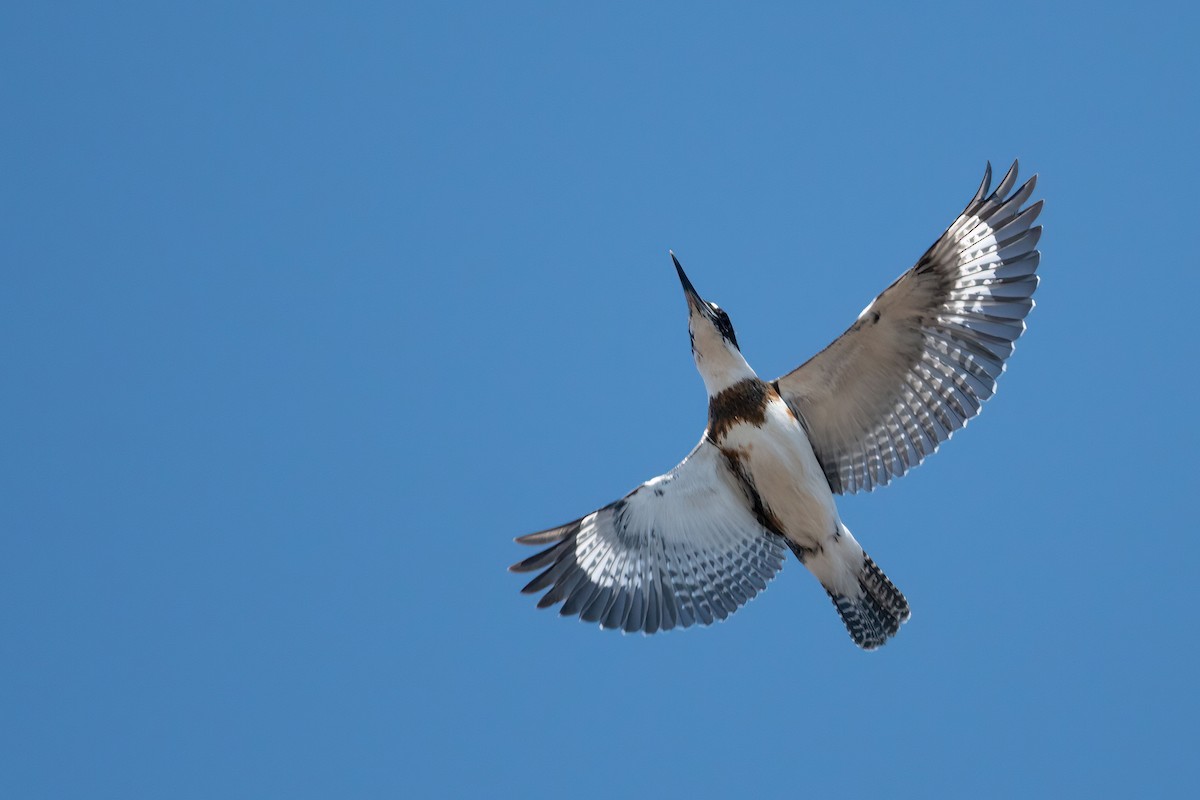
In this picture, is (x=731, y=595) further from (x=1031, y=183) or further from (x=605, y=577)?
(x=1031, y=183)

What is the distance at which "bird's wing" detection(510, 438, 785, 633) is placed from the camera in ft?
33.3

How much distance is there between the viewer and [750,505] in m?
9.99

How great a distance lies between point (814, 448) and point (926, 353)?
1216 mm

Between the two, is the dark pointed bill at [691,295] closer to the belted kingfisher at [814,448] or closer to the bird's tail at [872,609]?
the belted kingfisher at [814,448]

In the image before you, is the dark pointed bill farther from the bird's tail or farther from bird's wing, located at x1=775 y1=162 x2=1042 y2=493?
the bird's tail

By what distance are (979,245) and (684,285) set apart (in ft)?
7.85

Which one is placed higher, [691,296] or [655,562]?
[691,296]

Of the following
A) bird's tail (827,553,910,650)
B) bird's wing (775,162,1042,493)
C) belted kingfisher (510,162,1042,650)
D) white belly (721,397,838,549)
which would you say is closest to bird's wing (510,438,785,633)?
belted kingfisher (510,162,1042,650)

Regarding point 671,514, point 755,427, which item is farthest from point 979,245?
point 671,514

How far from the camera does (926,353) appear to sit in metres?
9.66

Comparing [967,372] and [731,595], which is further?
[731,595]

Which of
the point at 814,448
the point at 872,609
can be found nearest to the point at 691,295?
the point at 814,448

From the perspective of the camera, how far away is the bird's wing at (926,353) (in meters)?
9.34

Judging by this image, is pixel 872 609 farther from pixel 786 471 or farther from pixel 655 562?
pixel 655 562
